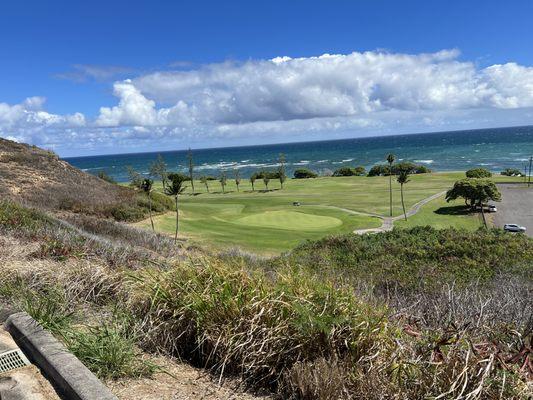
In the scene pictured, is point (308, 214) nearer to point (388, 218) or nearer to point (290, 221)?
point (290, 221)

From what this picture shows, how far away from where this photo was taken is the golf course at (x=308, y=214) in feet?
109

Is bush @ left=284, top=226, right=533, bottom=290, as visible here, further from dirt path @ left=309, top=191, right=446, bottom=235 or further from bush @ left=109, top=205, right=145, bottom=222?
dirt path @ left=309, top=191, right=446, bottom=235

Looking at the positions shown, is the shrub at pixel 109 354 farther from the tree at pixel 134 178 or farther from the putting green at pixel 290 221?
the tree at pixel 134 178

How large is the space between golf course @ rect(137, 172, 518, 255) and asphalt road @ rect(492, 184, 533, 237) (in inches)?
114

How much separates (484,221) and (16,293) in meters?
49.2

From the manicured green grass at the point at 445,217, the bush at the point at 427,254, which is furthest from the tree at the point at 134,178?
the bush at the point at 427,254

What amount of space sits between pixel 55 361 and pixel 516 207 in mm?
60241

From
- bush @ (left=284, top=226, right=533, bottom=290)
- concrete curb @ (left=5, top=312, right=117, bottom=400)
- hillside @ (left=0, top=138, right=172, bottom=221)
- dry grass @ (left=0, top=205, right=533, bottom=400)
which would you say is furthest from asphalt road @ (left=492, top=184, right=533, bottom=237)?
concrete curb @ (left=5, top=312, right=117, bottom=400)

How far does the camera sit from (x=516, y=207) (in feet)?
181

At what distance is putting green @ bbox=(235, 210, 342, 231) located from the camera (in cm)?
4116

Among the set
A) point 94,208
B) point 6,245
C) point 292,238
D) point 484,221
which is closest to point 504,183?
point 484,221

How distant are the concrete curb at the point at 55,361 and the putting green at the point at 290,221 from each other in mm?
35028

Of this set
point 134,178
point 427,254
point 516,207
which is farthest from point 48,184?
point 516,207

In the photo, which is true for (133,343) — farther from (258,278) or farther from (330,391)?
(330,391)
